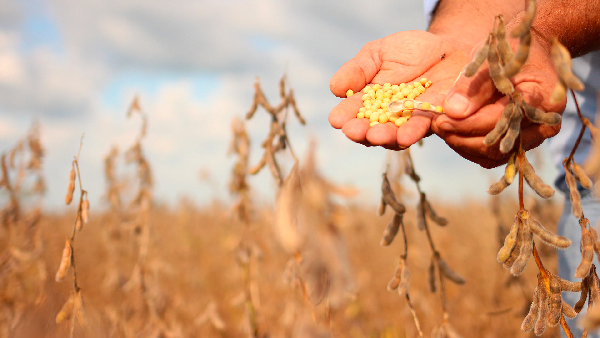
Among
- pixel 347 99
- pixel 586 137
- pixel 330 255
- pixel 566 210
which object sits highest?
pixel 347 99

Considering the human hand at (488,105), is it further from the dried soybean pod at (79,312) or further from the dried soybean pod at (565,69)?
the dried soybean pod at (79,312)

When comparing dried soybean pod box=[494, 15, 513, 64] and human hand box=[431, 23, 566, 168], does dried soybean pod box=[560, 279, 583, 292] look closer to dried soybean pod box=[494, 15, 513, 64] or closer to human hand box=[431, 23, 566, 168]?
human hand box=[431, 23, 566, 168]

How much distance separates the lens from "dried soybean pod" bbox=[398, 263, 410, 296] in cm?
125

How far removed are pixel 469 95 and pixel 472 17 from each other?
35.4 inches

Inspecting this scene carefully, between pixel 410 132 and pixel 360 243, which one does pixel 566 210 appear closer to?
pixel 410 132

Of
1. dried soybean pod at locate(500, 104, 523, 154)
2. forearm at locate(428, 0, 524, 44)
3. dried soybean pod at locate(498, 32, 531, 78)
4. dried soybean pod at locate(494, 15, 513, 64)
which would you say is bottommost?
dried soybean pod at locate(500, 104, 523, 154)

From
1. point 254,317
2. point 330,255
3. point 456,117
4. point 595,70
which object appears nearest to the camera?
point 330,255

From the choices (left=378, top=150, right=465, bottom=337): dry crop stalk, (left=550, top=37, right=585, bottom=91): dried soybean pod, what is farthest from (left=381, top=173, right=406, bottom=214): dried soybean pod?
(left=550, top=37, right=585, bottom=91): dried soybean pod

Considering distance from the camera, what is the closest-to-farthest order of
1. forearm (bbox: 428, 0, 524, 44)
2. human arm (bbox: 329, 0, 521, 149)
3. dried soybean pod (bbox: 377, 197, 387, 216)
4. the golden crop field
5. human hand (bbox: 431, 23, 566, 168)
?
the golden crop field → human hand (bbox: 431, 23, 566, 168) → dried soybean pod (bbox: 377, 197, 387, 216) → human arm (bbox: 329, 0, 521, 149) → forearm (bbox: 428, 0, 524, 44)

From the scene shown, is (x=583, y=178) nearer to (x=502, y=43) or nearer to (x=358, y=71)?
(x=502, y=43)

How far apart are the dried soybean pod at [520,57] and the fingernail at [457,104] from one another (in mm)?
346

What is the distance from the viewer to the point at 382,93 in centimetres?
163

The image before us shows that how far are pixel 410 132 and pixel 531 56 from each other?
0.46 meters

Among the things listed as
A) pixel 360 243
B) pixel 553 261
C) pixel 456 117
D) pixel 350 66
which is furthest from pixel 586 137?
pixel 360 243
